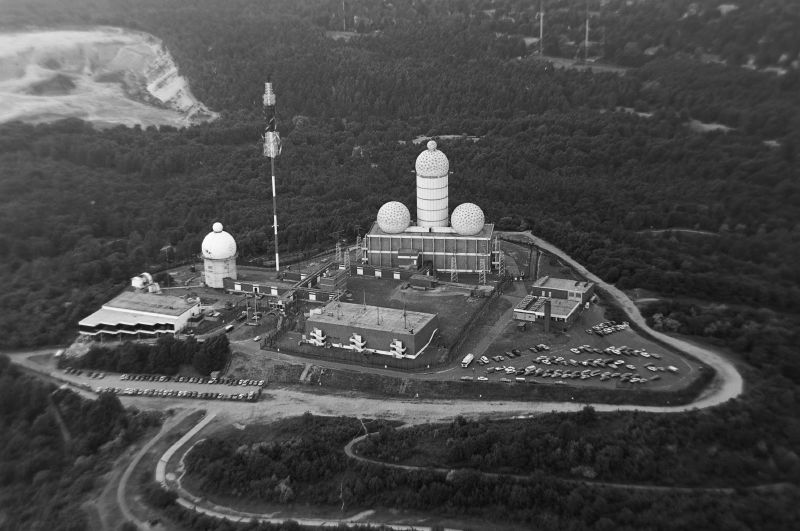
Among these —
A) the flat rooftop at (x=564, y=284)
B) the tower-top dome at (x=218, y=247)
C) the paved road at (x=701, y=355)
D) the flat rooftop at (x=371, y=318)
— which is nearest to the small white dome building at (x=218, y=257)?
the tower-top dome at (x=218, y=247)

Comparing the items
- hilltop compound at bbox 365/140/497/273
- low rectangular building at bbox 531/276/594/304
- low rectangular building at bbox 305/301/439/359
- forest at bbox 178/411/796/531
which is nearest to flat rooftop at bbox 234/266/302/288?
hilltop compound at bbox 365/140/497/273

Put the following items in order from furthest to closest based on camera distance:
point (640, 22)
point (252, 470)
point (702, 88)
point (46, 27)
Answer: point (46, 27), point (640, 22), point (702, 88), point (252, 470)

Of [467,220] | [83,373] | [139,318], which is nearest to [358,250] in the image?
[467,220]

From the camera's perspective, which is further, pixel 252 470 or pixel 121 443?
pixel 121 443

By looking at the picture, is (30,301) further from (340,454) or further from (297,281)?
(340,454)

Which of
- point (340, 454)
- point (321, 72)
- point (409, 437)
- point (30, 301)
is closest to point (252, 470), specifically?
point (340, 454)

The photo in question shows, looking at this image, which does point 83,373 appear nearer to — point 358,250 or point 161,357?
point 161,357

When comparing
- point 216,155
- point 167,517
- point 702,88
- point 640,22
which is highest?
point 640,22
